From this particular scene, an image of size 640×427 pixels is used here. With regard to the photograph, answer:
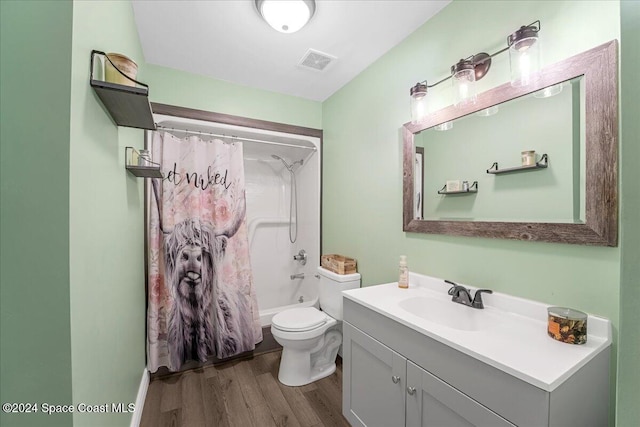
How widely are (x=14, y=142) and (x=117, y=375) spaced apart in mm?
1104

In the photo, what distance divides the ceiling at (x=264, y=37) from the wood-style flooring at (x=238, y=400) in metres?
2.46

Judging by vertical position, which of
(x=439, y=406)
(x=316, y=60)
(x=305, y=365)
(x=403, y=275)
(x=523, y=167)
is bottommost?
(x=305, y=365)

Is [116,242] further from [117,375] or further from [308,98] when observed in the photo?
[308,98]

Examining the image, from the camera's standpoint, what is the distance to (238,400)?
178 cm

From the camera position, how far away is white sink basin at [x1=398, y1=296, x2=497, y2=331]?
1209 millimetres

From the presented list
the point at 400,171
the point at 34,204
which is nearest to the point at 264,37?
the point at 400,171

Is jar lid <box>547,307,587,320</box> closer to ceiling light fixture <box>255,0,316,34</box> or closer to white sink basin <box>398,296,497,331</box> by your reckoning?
white sink basin <box>398,296,497,331</box>

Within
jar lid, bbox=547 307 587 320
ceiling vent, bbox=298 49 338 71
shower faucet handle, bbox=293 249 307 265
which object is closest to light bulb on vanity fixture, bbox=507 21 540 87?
jar lid, bbox=547 307 587 320

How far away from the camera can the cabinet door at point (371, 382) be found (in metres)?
1.19

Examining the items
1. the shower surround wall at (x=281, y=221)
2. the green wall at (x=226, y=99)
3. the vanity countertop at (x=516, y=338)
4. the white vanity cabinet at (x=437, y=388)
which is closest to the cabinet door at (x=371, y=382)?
the white vanity cabinet at (x=437, y=388)

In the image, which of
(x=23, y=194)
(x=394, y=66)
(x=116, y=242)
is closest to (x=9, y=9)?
(x=23, y=194)

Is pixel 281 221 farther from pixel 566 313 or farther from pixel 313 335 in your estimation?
pixel 566 313

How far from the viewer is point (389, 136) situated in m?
1.89

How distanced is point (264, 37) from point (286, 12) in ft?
1.19
